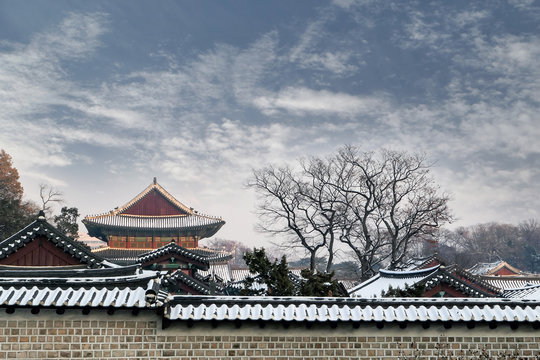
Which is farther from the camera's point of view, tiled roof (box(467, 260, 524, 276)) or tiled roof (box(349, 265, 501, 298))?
tiled roof (box(467, 260, 524, 276))

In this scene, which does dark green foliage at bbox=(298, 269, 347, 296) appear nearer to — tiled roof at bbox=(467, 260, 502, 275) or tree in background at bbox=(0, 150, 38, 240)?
tree in background at bbox=(0, 150, 38, 240)

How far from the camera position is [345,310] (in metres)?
11.0

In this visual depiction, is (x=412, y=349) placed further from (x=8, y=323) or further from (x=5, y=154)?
(x=5, y=154)

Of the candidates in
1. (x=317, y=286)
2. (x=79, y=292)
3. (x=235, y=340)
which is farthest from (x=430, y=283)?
(x=79, y=292)

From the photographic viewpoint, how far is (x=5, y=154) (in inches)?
2172

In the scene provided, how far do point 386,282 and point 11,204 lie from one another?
3280 cm

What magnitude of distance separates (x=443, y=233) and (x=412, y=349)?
10279cm

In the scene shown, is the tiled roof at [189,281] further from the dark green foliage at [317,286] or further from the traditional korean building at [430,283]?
the dark green foliage at [317,286]

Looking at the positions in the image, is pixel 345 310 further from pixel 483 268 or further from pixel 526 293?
pixel 483 268

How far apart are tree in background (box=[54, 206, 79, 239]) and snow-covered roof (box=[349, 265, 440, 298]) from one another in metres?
28.9

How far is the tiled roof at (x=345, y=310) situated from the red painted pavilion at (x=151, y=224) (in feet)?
130

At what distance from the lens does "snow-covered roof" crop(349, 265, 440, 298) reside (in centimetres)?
2706

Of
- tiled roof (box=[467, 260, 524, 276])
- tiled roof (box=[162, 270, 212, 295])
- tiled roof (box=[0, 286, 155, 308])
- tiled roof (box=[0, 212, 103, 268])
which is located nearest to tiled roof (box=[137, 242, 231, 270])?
tiled roof (box=[162, 270, 212, 295])

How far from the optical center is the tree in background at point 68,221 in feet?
155
